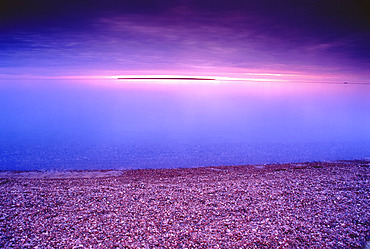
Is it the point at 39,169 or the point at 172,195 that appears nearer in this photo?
the point at 172,195

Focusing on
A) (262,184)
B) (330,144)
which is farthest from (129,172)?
(330,144)

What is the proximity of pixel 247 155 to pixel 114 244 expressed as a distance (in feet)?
24.1

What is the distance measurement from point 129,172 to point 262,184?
3.65 metres

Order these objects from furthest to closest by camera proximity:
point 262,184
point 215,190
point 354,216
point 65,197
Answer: point 262,184 → point 215,190 → point 65,197 → point 354,216

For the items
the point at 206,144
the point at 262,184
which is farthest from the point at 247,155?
the point at 262,184

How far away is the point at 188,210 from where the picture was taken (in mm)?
5086

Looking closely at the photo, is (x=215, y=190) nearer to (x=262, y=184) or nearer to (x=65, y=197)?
(x=262, y=184)

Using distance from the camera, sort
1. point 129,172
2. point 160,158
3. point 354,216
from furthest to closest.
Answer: point 160,158, point 129,172, point 354,216

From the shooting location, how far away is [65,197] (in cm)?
564

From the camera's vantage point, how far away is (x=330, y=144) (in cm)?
1270

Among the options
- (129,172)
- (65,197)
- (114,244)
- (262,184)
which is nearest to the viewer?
(114,244)

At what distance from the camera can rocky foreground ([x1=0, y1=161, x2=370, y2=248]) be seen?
13.6 feet

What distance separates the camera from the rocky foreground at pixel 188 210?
4145 mm

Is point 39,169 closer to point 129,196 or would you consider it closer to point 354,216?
point 129,196
